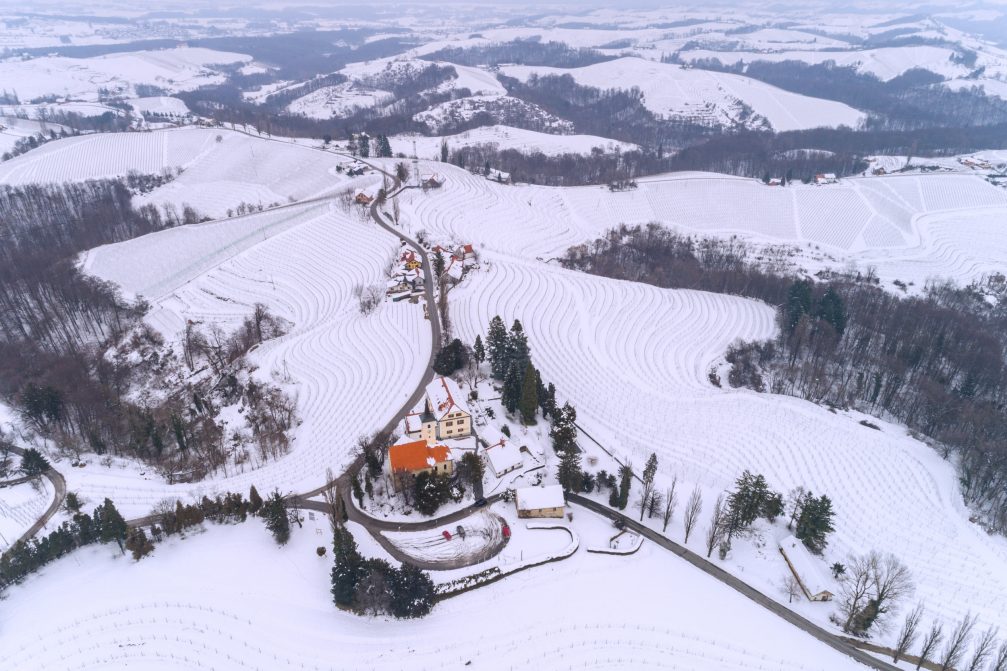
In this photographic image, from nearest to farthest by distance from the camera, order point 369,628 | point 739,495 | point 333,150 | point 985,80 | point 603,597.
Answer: point 369,628 < point 603,597 < point 739,495 < point 333,150 < point 985,80

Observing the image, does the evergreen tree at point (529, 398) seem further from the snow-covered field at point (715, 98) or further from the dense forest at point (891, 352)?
the snow-covered field at point (715, 98)

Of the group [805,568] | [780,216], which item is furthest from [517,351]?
[780,216]

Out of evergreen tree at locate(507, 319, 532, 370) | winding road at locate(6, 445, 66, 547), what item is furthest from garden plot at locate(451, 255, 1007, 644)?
winding road at locate(6, 445, 66, 547)

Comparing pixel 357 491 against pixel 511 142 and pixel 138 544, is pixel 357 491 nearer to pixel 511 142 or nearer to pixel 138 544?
pixel 138 544

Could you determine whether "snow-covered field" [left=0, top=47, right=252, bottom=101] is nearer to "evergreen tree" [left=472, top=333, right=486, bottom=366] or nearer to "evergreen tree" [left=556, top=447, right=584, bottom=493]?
"evergreen tree" [left=472, top=333, right=486, bottom=366]

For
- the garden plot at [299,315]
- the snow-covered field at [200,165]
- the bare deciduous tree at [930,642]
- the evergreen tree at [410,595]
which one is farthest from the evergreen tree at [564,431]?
the snow-covered field at [200,165]

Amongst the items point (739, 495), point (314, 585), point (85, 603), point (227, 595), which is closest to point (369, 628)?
point (314, 585)

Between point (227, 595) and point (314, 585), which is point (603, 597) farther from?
point (227, 595)
